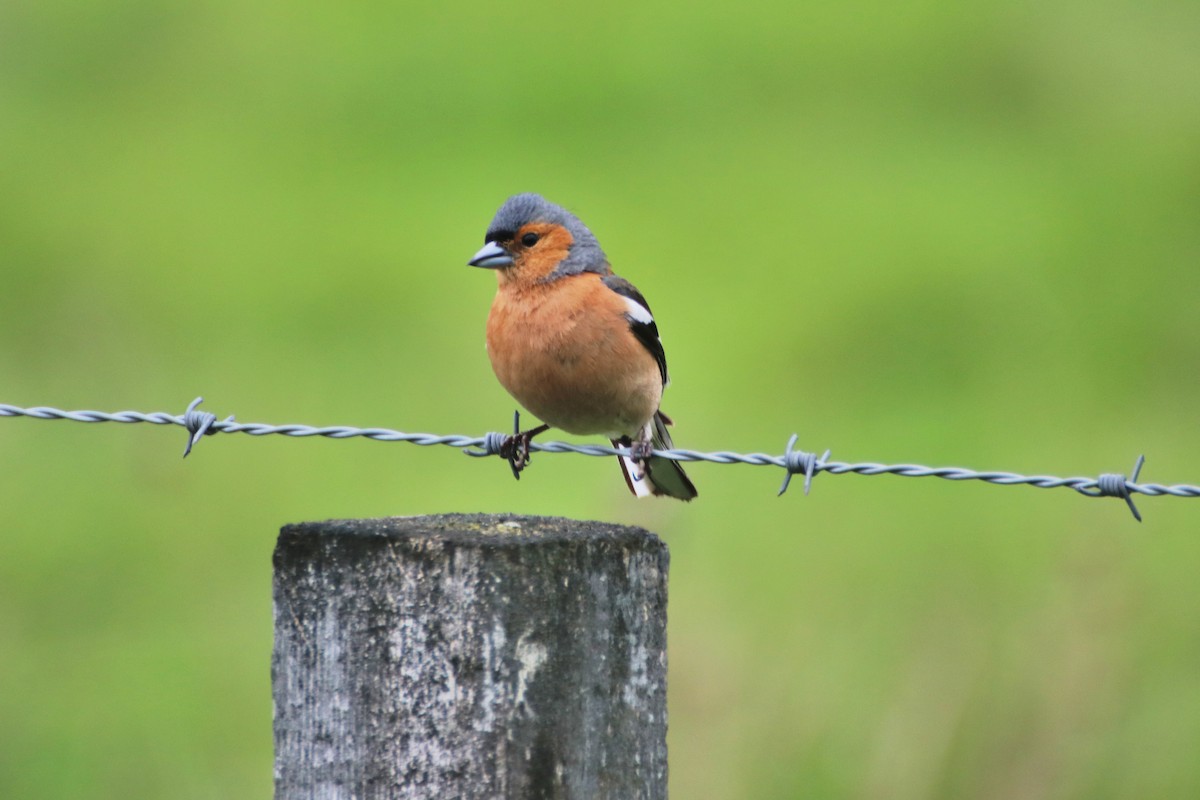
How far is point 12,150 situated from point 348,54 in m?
3.24

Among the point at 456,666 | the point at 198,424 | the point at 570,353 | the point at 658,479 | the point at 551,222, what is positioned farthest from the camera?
the point at 551,222

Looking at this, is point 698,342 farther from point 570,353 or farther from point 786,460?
point 786,460

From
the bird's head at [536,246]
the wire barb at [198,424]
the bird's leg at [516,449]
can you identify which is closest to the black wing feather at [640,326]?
the bird's head at [536,246]

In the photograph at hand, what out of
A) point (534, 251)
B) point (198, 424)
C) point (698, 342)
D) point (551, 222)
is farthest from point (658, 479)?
point (698, 342)

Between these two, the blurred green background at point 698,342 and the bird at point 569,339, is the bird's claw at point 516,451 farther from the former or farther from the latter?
the blurred green background at point 698,342

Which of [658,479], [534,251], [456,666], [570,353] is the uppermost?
[534,251]

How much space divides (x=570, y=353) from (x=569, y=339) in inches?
1.9

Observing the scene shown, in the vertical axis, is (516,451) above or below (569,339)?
below

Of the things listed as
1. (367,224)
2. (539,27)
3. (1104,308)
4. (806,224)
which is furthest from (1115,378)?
(539,27)

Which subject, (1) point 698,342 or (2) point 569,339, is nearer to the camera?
(2) point 569,339

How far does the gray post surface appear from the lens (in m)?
2.70

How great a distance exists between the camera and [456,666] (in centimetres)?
270

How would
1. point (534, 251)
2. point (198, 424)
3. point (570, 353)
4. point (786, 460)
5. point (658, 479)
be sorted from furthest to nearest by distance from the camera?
1. point (534, 251)
2. point (658, 479)
3. point (570, 353)
4. point (198, 424)
5. point (786, 460)

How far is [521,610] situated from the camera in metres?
2.72
